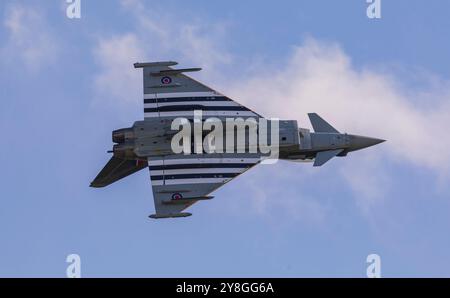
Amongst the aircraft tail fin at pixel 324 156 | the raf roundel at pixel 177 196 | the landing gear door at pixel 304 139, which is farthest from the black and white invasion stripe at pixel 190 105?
the raf roundel at pixel 177 196

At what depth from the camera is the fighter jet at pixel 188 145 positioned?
62.3 metres

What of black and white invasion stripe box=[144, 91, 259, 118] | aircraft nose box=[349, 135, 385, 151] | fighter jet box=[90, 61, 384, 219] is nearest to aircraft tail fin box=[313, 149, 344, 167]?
fighter jet box=[90, 61, 384, 219]

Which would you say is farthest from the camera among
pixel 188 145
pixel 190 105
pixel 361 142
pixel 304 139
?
pixel 361 142

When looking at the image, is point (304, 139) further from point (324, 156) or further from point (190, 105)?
point (190, 105)

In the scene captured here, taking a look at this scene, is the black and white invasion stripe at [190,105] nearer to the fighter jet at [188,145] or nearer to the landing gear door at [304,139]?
the fighter jet at [188,145]

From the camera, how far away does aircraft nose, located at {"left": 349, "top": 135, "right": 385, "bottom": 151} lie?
64062 mm

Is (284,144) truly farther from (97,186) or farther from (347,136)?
(97,186)

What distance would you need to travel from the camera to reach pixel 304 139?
63344 millimetres

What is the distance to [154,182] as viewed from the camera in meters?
62.6

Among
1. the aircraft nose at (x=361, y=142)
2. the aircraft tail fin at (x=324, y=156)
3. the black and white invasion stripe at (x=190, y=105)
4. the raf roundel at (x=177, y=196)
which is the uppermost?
the black and white invasion stripe at (x=190, y=105)

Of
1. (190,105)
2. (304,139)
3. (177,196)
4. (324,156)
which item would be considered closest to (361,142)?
(324,156)

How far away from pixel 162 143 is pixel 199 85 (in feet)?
12.0

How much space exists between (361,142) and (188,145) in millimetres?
8240

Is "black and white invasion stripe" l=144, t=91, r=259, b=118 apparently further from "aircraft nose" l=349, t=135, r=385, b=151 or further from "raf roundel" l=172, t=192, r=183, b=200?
"aircraft nose" l=349, t=135, r=385, b=151
